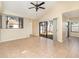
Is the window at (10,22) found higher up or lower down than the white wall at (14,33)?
higher up

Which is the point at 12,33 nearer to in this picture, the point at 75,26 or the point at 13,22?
the point at 13,22

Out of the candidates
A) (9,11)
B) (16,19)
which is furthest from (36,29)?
(9,11)

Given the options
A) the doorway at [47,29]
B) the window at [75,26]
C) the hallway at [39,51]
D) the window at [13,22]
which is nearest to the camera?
the hallway at [39,51]

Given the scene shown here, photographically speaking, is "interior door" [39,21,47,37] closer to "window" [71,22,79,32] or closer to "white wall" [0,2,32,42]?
"white wall" [0,2,32,42]

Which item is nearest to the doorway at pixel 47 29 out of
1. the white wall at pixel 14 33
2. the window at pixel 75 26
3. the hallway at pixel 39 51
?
the white wall at pixel 14 33

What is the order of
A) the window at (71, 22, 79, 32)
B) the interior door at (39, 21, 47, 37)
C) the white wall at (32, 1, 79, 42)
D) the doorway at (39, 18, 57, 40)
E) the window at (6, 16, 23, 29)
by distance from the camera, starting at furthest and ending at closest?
the window at (71, 22, 79, 32) < the interior door at (39, 21, 47, 37) < the doorway at (39, 18, 57, 40) < the window at (6, 16, 23, 29) < the white wall at (32, 1, 79, 42)

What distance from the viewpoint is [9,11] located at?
736cm

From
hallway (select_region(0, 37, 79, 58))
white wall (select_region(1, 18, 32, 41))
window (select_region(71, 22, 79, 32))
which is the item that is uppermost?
window (select_region(71, 22, 79, 32))

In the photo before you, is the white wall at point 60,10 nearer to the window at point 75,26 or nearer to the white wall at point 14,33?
the white wall at point 14,33

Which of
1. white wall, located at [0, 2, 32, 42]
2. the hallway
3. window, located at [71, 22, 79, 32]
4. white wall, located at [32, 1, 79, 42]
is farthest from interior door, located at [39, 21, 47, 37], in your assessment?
the hallway

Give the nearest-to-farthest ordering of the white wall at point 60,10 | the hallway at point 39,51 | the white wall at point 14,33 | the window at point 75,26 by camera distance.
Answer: the hallway at point 39,51
the white wall at point 60,10
the white wall at point 14,33
the window at point 75,26

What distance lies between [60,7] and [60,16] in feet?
2.47

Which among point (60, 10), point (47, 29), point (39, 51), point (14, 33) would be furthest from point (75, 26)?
point (39, 51)

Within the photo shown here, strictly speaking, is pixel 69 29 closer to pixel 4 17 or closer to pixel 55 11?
pixel 55 11
